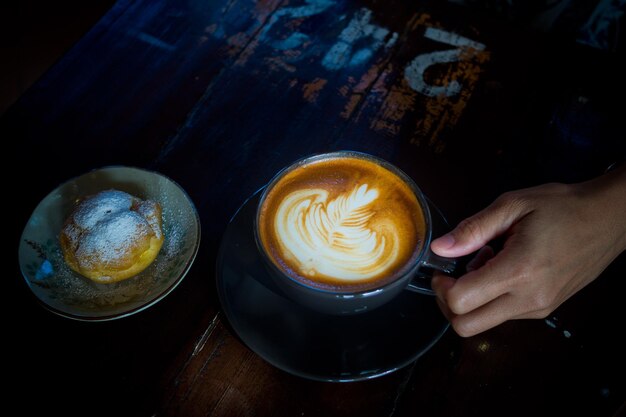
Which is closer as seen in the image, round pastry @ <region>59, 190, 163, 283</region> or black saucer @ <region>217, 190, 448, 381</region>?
black saucer @ <region>217, 190, 448, 381</region>

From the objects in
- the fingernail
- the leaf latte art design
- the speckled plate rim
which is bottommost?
the speckled plate rim

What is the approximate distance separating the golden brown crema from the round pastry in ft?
0.97

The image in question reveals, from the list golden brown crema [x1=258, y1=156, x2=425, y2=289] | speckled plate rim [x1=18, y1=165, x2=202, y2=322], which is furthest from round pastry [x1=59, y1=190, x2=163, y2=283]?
golden brown crema [x1=258, y1=156, x2=425, y2=289]

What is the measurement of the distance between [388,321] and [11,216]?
1047mm

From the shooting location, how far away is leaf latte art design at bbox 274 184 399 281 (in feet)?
3.21

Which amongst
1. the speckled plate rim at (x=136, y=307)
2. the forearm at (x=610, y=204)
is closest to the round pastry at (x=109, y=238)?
the speckled plate rim at (x=136, y=307)

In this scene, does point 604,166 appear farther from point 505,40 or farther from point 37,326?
point 37,326

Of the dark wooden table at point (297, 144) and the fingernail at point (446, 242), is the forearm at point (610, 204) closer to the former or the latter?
the dark wooden table at point (297, 144)

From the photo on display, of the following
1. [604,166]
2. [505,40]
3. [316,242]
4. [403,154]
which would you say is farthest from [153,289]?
[505,40]

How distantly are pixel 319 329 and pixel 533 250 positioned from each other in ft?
1.62

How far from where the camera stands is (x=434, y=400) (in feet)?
3.09

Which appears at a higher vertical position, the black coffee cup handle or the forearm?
the forearm

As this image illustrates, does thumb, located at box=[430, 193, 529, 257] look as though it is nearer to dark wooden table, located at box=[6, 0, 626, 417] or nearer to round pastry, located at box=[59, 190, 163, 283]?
dark wooden table, located at box=[6, 0, 626, 417]

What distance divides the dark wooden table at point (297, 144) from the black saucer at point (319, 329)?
2.8 inches
